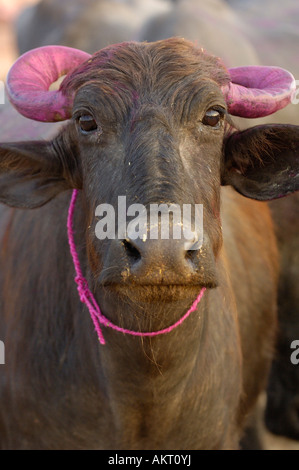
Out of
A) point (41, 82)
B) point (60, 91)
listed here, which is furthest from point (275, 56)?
point (60, 91)

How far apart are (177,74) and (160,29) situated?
3140mm

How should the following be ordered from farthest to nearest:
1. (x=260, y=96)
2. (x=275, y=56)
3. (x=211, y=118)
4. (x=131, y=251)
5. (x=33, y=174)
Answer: (x=275, y=56) < (x=33, y=174) < (x=260, y=96) < (x=211, y=118) < (x=131, y=251)

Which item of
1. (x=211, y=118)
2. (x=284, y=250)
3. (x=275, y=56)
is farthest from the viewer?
(x=275, y=56)

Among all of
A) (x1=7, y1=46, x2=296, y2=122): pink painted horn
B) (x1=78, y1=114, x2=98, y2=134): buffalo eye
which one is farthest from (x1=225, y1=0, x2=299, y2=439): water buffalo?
(x1=78, y1=114, x2=98, y2=134): buffalo eye

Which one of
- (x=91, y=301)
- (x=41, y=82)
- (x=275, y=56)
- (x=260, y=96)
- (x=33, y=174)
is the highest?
(x=275, y=56)

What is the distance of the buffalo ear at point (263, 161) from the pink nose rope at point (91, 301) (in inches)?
22.9

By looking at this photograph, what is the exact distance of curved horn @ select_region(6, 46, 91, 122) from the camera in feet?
10.8

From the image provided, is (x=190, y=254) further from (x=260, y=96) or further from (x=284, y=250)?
(x=284, y=250)

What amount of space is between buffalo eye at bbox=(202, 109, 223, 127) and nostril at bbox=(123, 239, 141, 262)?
2.33ft

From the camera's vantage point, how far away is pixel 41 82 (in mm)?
3541

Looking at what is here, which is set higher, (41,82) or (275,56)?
(275,56)

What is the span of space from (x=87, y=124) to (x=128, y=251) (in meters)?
0.69

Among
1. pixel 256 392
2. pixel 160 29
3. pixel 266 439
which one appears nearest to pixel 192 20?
pixel 160 29

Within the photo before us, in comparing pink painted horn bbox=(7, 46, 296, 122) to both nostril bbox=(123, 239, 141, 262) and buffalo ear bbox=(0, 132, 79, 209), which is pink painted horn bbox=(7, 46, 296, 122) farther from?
nostril bbox=(123, 239, 141, 262)
